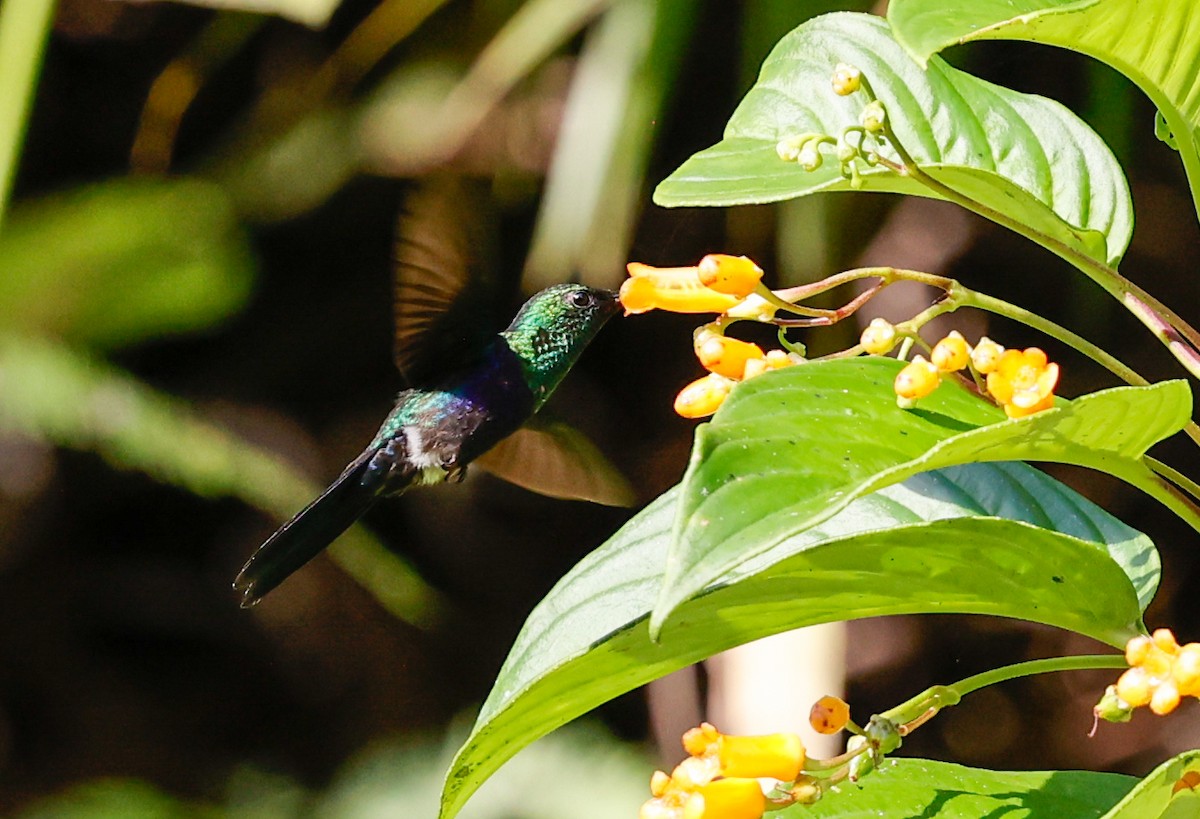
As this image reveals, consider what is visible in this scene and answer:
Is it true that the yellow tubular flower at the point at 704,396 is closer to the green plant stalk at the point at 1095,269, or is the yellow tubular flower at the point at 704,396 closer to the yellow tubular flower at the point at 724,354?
the yellow tubular flower at the point at 724,354

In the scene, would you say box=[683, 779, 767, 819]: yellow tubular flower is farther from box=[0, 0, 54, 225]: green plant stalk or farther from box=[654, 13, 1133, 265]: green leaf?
box=[0, 0, 54, 225]: green plant stalk

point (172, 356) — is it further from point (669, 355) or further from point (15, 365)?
point (669, 355)

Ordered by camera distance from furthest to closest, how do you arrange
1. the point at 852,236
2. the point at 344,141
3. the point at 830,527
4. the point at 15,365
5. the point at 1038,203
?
1. the point at 344,141
2. the point at 15,365
3. the point at 852,236
4. the point at 830,527
5. the point at 1038,203

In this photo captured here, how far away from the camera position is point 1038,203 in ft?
2.92

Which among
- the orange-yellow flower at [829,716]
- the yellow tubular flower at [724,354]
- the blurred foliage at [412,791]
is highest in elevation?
the yellow tubular flower at [724,354]

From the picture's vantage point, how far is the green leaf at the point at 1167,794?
738 millimetres

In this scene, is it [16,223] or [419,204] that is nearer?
[419,204]

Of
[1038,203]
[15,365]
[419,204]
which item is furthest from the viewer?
[15,365]

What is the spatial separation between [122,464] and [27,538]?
51 centimetres

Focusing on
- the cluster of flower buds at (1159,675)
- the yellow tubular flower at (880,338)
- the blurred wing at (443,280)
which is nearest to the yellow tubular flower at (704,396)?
the yellow tubular flower at (880,338)

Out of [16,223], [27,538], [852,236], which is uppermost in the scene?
[16,223]

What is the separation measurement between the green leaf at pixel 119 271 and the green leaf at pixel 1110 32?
8.51 ft

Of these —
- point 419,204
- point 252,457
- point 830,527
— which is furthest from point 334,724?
point 830,527

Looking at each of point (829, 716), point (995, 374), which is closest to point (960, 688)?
point (829, 716)
